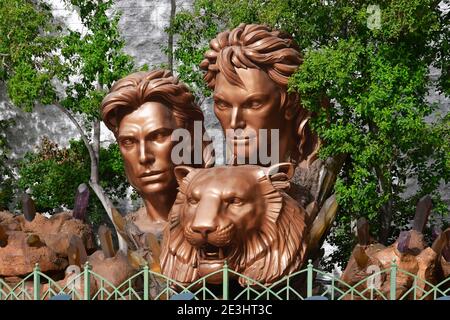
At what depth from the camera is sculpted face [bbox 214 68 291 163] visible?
23.5 ft

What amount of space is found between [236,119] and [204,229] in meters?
1.45

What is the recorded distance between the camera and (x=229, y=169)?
20.8 ft

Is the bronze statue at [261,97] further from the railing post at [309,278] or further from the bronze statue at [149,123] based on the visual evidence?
the railing post at [309,278]

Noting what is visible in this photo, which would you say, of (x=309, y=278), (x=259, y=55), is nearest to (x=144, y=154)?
(x=259, y=55)

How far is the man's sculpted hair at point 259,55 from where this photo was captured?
A: 7.17 meters

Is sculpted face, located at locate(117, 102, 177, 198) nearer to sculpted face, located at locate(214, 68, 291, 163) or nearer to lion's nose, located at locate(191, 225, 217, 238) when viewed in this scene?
sculpted face, located at locate(214, 68, 291, 163)

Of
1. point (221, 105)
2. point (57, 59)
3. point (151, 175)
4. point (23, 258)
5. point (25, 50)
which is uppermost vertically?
point (25, 50)

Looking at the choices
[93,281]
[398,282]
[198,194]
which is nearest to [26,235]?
[93,281]

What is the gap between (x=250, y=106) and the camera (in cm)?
722

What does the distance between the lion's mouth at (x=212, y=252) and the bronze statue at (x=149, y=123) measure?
1456 mm

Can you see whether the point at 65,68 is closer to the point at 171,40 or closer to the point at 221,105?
the point at 171,40

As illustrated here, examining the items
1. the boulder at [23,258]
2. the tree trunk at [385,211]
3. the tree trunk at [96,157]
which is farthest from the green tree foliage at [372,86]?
the tree trunk at [96,157]

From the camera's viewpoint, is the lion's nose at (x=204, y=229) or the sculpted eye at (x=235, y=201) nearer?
the lion's nose at (x=204, y=229)

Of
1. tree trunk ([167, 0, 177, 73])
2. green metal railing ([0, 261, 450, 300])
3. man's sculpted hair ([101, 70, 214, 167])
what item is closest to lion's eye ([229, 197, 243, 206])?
green metal railing ([0, 261, 450, 300])
